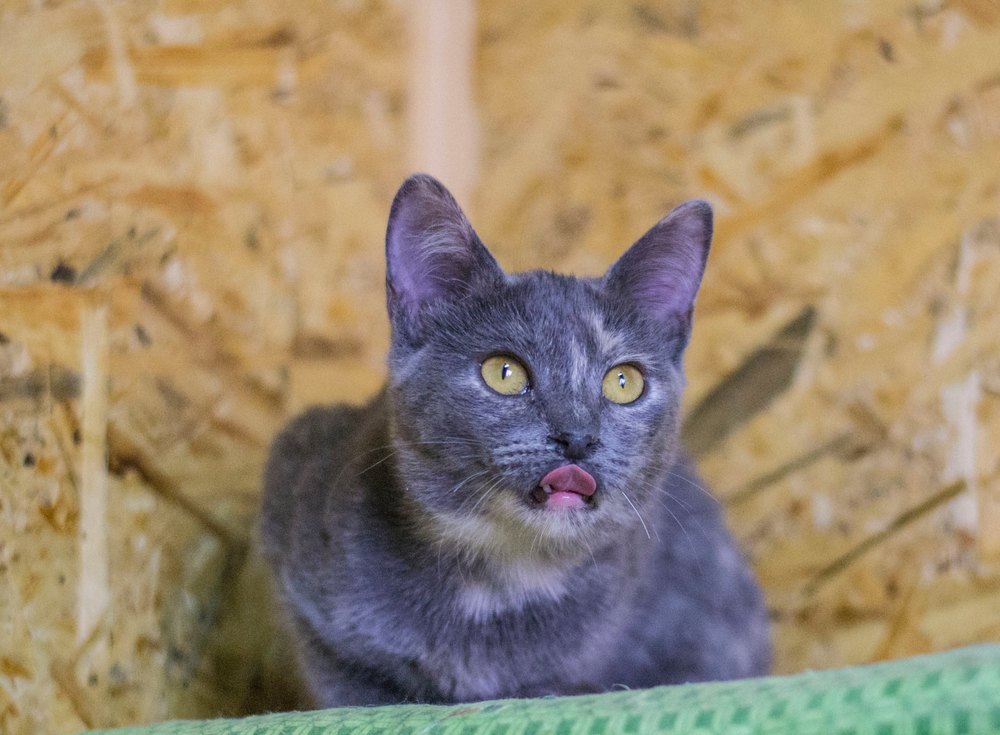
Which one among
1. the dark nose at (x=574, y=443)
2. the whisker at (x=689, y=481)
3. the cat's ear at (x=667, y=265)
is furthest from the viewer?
the whisker at (x=689, y=481)

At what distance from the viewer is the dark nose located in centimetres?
119

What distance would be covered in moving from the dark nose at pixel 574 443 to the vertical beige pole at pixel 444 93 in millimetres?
1182

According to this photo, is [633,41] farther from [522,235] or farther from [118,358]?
[118,358]

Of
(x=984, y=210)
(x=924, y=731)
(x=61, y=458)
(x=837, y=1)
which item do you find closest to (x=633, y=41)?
(x=837, y=1)

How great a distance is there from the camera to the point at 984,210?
1.75 meters

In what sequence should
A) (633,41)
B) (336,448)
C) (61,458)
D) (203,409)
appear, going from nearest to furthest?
(61,458) < (336,448) < (203,409) < (633,41)

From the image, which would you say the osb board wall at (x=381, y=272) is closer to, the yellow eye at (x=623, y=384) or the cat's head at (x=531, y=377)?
the cat's head at (x=531, y=377)

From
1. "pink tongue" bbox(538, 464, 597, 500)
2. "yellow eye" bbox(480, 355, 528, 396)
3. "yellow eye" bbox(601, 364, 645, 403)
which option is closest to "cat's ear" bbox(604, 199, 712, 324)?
"yellow eye" bbox(601, 364, 645, 403)

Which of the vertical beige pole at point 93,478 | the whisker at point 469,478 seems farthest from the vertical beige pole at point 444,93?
the whisker at point 469,478

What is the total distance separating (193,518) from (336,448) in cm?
30

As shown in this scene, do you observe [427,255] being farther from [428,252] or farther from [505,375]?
[505,375]

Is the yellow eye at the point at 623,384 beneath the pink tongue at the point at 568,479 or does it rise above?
above

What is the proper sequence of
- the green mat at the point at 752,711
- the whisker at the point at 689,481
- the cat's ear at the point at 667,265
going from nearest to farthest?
1. the green mat at the point at 752,711
2. the cat's ear at the point at 667,265
3. the whisker at the point at 689,481

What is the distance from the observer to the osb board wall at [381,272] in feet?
4.33
